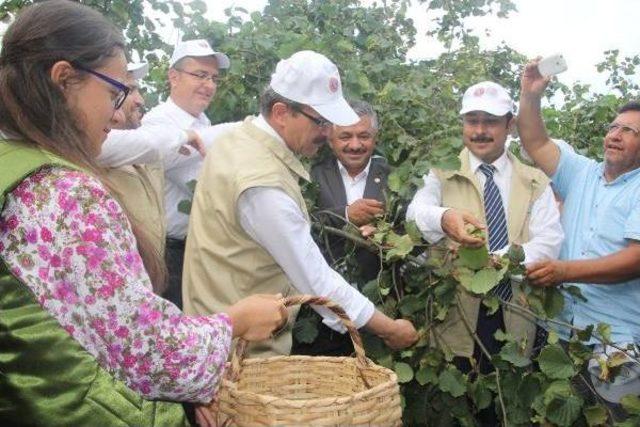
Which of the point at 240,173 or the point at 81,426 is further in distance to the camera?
the point at 240,173

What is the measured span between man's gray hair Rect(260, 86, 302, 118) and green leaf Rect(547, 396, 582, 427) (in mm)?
1461

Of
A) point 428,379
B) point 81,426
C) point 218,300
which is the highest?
point 81,426

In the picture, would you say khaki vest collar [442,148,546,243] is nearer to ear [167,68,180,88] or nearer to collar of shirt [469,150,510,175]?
collar of shirt [469,150,510,175]

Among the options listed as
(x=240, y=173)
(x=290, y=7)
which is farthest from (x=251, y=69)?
(x=240, y=173)

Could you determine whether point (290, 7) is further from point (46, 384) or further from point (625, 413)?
point (46, 384)

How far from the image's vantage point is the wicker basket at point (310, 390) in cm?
Result: 156

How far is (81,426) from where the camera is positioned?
122 centimetres

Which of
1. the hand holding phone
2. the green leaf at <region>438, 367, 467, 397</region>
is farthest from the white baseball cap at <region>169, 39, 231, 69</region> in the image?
the green leaf at <region>438, 367, 467, 397</region>

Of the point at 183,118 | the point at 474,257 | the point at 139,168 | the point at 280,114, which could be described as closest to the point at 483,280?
the point at 474,257

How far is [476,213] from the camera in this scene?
3.03 metres

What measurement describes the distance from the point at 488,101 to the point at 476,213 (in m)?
0.60

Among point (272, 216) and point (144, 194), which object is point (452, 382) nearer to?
point (272, 216)

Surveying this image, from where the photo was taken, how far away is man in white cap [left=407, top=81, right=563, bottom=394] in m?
2.89

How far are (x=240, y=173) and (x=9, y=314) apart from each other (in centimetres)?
105
